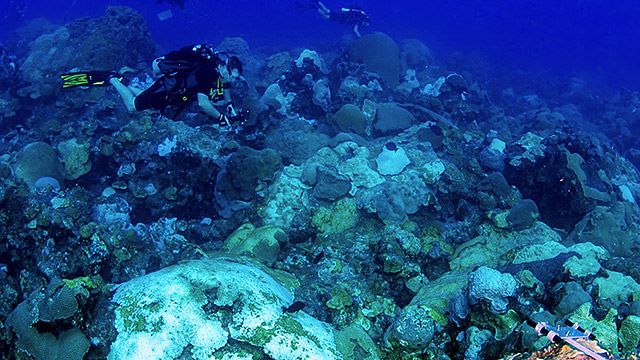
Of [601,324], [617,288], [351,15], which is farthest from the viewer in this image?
[351,15]

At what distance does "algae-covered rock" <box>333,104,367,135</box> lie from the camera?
9453 mm

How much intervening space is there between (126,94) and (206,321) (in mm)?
5568

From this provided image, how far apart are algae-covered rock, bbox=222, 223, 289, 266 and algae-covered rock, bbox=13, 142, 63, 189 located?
4.16 m

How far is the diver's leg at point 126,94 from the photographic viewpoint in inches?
265

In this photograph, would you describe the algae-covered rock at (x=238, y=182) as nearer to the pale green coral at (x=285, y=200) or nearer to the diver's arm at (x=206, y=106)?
the pale green coral at (x=285, y=200)

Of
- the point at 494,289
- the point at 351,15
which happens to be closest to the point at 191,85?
the point at 494,289

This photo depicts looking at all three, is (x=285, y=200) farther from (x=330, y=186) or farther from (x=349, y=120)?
(x=349, y=120)

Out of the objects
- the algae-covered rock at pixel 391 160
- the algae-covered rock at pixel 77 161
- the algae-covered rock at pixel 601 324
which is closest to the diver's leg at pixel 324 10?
the algae-covered rock at pixel 391 160

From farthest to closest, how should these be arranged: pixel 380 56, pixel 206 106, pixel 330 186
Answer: pixel 380 56
pixel 330 186
pixel 206 106

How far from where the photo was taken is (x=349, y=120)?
945 cm

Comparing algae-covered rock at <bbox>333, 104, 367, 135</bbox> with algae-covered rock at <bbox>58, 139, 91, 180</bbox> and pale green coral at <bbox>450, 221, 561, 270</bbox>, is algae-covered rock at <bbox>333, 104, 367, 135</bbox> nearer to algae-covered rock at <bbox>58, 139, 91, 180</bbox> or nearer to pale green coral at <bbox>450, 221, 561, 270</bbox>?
pale green coral at <bbox>450, 221, 561, 270</bbox>

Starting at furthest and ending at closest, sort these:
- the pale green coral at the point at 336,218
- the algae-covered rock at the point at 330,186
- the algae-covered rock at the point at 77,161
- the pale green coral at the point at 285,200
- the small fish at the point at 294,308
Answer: the algae-covered rock at the point at 77,161
the algae-covered rock at the point at 330,186
the pale green coral at the point at 285,200
the pale green coral at the point at 336,218
the small fish at the point at 294,308

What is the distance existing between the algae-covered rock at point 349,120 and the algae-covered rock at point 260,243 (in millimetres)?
4611

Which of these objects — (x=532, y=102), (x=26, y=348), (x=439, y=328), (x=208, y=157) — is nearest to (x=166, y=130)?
(x=208, y=157)
